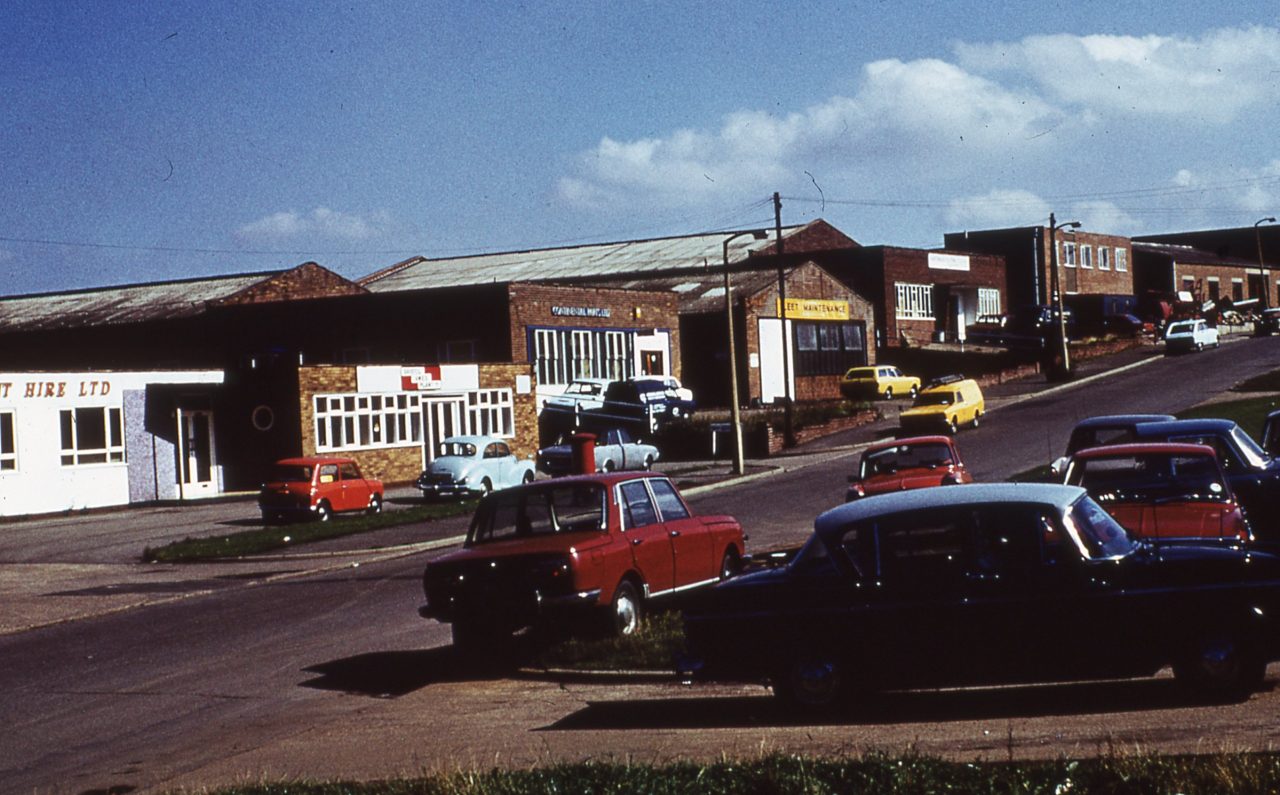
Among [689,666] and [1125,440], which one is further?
[1125,440]

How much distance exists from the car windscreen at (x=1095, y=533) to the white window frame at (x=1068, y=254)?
270 ft

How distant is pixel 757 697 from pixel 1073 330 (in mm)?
72601

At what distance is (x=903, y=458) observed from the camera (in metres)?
23.7

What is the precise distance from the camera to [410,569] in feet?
76.4

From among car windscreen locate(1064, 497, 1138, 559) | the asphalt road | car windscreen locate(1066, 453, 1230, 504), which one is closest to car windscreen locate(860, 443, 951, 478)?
Result: the asphalt road

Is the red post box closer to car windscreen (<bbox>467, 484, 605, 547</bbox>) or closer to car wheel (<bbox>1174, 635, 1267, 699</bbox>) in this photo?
car windscreen (<bbox>467, 484, 605, 547</bbox>)

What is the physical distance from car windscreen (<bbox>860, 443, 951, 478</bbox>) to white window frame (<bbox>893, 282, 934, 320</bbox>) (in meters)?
51.2

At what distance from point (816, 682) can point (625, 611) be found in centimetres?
405

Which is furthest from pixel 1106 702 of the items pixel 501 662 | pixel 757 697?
pixel 501 662

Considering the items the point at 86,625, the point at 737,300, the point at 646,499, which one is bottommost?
the point at 86,625

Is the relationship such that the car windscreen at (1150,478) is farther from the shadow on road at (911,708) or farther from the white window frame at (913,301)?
the white window frame at (913,301)

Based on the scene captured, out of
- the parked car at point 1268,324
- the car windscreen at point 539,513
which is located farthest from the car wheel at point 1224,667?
the parked car at point 1268,324

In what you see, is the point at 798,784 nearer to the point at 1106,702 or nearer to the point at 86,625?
the point at 1106,702

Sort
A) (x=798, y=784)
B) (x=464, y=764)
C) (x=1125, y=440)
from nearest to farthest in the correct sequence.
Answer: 1. (x=798, y=784)
2. (x=464, y=764)
3. (x=1125, y=440)
